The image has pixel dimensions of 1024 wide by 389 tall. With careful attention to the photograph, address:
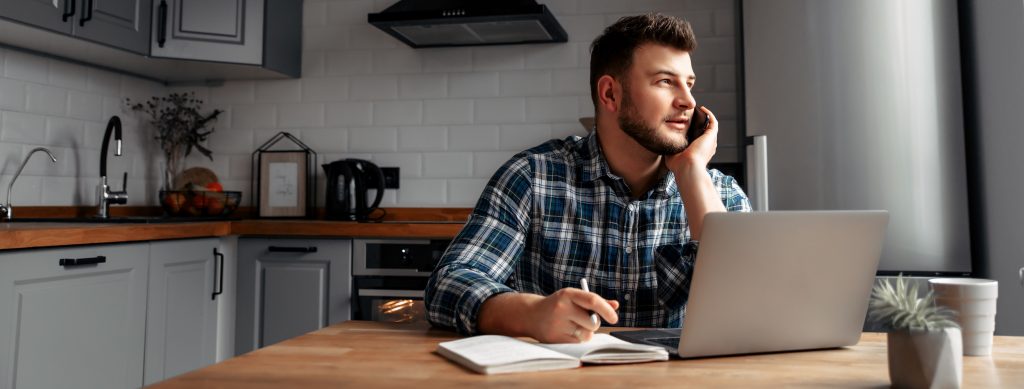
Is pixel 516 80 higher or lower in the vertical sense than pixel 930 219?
higher

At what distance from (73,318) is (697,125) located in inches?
71.8

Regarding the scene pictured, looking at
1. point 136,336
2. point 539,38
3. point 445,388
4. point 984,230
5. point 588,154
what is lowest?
point 136,336

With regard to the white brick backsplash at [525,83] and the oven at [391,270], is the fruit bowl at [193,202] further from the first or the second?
the white brick backsplash at [525,83]

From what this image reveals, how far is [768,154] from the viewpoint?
253 cm

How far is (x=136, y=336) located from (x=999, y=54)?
2749 millimetres

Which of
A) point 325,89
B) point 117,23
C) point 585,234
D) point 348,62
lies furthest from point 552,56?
point 585,234

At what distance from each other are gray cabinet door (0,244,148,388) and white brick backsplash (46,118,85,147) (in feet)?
2.79

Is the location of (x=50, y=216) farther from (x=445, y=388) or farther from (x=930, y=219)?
(x=930, y=219)

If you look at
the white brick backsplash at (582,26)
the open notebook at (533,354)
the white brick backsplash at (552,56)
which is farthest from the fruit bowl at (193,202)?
the open notebook at (533,354)

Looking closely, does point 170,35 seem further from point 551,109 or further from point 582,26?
point 582,26

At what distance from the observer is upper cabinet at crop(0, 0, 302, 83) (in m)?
2.61

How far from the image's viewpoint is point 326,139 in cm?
355

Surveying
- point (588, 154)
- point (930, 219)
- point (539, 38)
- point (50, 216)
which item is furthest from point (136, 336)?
point (930, 219)

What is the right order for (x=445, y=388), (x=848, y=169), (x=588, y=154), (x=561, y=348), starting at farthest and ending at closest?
(x=848, y=169), (x=588, y=154), (x=561, y=348), (x=445, y=388)
